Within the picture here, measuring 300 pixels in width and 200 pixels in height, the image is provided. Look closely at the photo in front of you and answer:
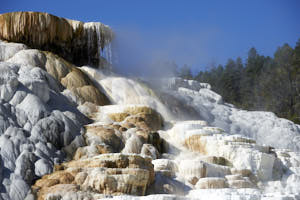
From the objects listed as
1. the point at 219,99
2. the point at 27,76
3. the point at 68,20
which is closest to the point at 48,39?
the point at 68,20

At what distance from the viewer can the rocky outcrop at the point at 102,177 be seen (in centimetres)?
786

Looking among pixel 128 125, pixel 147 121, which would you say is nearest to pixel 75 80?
pixel 147 121

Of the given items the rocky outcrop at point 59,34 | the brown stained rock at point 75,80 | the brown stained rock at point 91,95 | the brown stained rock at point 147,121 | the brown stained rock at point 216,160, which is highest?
the rocky outcrop at point 59,34

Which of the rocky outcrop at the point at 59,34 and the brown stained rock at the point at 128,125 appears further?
the rocky outcrop at the point at 59,34

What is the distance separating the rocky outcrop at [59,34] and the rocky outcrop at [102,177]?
27.8ft

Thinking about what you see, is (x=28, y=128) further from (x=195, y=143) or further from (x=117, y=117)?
(x=195, y=143)

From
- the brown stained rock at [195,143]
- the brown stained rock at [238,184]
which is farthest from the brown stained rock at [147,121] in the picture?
the brown stained rock at [238,184]

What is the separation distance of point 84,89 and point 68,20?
462cm

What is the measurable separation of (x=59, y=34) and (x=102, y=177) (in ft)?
32.7

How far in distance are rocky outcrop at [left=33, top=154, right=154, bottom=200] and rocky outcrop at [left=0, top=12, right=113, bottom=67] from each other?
847cm

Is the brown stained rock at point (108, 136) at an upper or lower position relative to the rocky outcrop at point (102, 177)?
upper

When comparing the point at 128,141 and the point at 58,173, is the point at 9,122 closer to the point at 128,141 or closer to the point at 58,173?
the point at 58,173

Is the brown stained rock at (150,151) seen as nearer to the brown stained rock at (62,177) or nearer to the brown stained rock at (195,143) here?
the brown stained rock at (195,143)

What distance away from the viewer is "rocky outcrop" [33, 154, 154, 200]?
7.86 m
